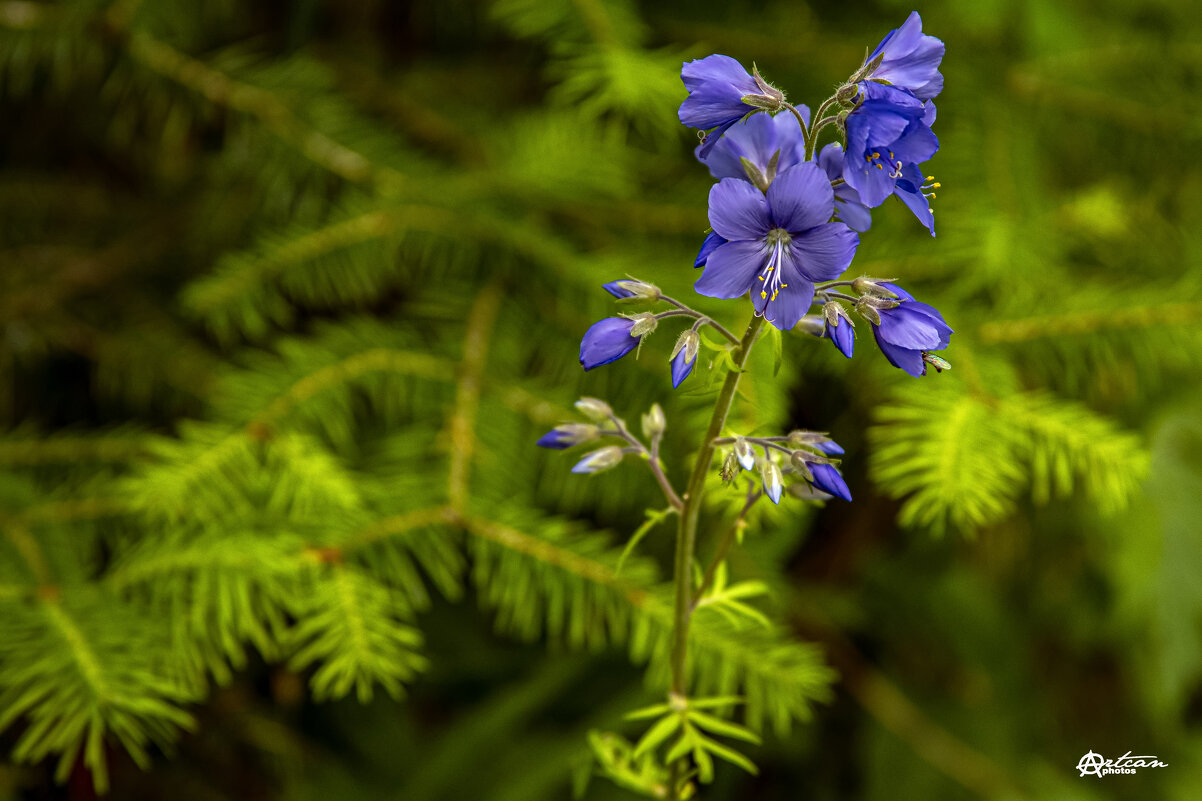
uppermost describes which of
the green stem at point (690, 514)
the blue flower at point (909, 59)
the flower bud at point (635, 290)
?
the blue flower at point (909, 59)

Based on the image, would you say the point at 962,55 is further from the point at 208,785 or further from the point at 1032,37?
the point at 208,785

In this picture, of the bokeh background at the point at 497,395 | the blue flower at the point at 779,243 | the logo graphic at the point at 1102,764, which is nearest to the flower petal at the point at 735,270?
the blue flower at the point at 779,243

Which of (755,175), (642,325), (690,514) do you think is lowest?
(690,514)

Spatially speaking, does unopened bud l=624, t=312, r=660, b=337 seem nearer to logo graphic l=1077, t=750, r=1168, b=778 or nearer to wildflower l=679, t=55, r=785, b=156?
wildflower l=679, t=55, r=785, b=156

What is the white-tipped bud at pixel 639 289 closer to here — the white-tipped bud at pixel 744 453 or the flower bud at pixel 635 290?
the flower bud at pixel 635 290

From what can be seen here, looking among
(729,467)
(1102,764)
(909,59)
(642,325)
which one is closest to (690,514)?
(729,467)

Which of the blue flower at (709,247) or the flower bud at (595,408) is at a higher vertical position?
the blue flower at (709,247)

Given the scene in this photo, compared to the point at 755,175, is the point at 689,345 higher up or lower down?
lower down

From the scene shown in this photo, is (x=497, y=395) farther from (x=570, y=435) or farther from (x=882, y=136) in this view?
Answer: (x=882, y=136)
